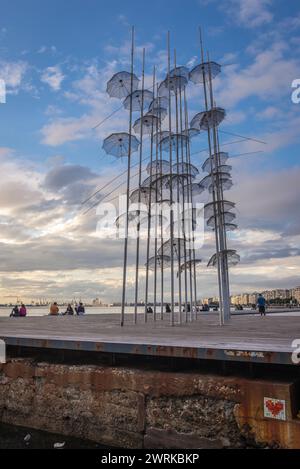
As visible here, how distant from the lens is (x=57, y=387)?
29.0 feet

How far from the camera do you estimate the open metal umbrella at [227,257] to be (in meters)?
15.9

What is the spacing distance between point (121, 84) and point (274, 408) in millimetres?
14550

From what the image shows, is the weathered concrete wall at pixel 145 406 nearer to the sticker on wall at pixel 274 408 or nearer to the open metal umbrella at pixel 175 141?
the sticker on wall at pixel 274 408

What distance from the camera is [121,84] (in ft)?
57.4

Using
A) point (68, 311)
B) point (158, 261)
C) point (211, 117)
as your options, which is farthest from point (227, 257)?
A: point (68, 311)

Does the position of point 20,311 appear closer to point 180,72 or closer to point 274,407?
point 180,72

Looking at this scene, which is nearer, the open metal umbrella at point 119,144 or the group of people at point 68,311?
the open metal umbrella at point 119,144

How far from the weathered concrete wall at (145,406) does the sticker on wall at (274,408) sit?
0.08m

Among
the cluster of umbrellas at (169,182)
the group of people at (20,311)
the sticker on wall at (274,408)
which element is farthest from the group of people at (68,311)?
the sticker on wall at (274,408)

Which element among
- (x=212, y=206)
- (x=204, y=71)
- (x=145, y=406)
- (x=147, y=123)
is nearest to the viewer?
(x=145, y=406)

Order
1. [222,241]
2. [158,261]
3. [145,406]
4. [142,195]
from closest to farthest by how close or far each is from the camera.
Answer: [145,406] < [222,241] < [142,195] < [158,261]

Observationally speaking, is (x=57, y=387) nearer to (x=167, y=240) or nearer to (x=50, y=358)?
(x=50, y=358)
